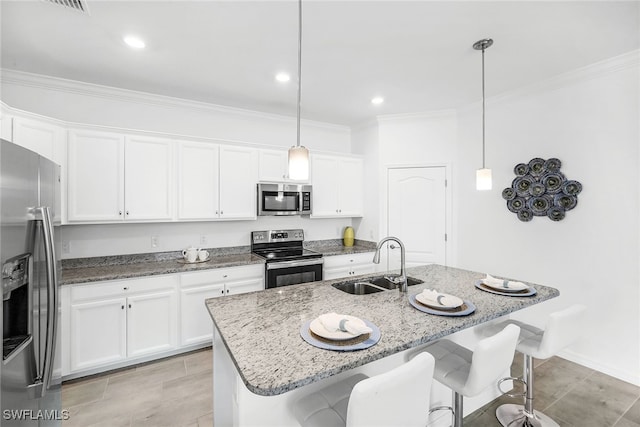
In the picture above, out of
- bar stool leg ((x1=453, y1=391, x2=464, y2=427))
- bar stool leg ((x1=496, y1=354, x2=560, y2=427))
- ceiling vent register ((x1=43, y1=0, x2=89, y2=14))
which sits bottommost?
bar stool leg ((x1=496, y1=354, x2=560, y2=427))

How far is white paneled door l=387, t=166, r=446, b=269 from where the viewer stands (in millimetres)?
3861

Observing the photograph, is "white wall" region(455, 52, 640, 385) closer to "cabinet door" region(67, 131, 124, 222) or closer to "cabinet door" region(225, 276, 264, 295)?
"cabinet door" region(225, 276, 264, 295)

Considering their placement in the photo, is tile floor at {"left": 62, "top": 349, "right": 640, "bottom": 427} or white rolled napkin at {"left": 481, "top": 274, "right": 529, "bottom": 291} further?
tile floor at {"left": 62, "top": 349, "right": 640, "bottom": 427}

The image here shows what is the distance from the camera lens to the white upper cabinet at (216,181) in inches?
122

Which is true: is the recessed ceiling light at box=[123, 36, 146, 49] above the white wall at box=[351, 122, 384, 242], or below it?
above

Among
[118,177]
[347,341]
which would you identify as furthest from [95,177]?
[347,341]

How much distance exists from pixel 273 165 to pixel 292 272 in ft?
4.41

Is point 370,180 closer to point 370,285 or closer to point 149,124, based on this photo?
point 370,285

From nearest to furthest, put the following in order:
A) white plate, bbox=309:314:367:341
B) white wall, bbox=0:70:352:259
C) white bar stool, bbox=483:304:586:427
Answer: white plate, bbox=309:314:367:341 < white bar stool, bbox=483:304:586:427 < white wall, bbox=0:70:352:259

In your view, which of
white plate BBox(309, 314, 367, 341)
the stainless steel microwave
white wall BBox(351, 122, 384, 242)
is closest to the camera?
white plate BBox(309, 314, 367, 341)

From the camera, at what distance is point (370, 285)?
7.12 ft

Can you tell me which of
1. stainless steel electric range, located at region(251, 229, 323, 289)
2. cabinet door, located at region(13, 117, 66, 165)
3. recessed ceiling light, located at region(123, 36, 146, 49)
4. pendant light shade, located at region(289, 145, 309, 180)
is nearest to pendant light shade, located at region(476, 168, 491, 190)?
pendant light shade, located at region(289, 145, 309, 180)

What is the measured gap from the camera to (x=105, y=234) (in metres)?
2.97

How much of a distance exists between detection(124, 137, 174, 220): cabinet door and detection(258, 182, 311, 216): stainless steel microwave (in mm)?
1003
